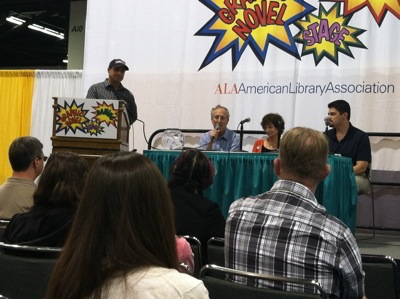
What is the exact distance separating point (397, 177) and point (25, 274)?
422 centimetres

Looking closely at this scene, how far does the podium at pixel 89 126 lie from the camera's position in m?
4.09

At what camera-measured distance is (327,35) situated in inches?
221

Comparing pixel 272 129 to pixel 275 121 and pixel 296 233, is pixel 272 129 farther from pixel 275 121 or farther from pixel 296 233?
pixel 296 233

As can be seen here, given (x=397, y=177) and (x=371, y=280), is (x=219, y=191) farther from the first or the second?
(x=371, y=280)

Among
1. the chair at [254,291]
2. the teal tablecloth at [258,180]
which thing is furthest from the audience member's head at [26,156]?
the chair at [254,291]

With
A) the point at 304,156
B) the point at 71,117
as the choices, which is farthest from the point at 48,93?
the point at 304,156

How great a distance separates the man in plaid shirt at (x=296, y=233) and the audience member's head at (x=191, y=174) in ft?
2.76

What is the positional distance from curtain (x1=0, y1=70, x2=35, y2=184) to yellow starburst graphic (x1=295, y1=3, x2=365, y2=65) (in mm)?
3835

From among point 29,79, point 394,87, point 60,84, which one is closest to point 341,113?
point 394,87

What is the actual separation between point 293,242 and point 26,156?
6.12ft

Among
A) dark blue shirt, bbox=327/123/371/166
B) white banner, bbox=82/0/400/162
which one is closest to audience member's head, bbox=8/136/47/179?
dark blue shirt, bbox=327/123/371/166

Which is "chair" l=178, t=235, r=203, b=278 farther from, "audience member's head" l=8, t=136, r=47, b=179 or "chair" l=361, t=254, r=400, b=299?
"audience member's head" l=8, t=136, r=47, b=179

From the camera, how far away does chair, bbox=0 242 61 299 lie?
189 cm

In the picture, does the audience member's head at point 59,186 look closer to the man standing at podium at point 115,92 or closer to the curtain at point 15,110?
the man standing at podium at point 115,92
